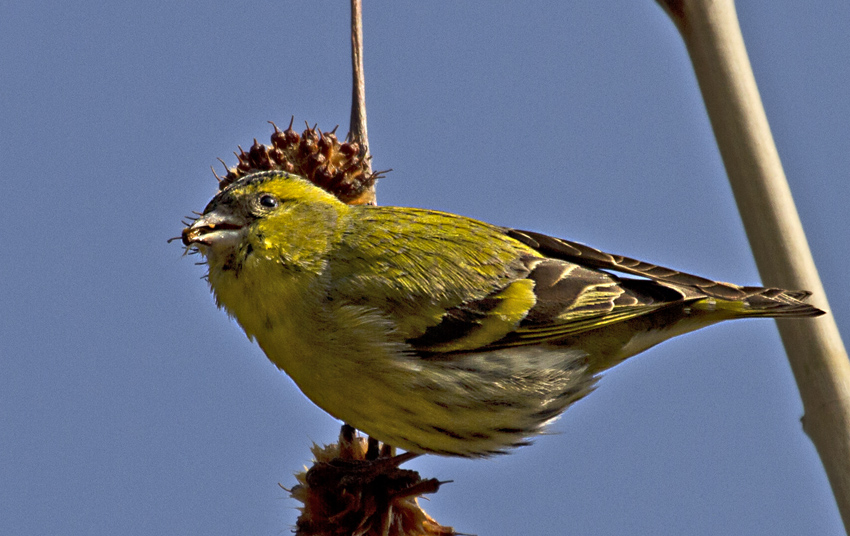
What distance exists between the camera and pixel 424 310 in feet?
9.97

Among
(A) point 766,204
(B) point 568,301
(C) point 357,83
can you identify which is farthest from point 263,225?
(A) point 766,204

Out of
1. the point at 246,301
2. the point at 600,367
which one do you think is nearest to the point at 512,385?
the point at 600,367

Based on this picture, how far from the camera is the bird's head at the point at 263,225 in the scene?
120 inches

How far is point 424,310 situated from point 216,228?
2.83ft

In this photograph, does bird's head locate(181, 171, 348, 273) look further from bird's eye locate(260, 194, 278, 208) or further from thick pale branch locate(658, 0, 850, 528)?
thick pale branch locate(658, 0, 850, 528)

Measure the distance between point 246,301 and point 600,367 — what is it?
1514 mm

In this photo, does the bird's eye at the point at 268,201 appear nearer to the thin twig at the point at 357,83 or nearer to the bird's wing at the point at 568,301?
the thin twig at the point at 357,83

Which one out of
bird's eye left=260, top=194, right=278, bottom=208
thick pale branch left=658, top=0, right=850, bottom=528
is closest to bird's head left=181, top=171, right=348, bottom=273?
bird's eye left=260, top=194, right=278, bottom=208

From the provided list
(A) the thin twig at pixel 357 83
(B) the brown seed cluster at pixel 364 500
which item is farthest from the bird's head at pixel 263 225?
(B) the brown seed cluster at pixel 364 500

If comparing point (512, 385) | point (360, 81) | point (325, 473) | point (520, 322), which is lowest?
point (325, 473)

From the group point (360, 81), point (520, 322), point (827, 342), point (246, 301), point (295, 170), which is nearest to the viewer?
point (827, 342)

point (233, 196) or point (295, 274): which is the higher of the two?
point (233, 196)

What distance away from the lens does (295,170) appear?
3.47 meters

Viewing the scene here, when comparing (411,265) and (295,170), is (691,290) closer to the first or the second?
(411,265)
